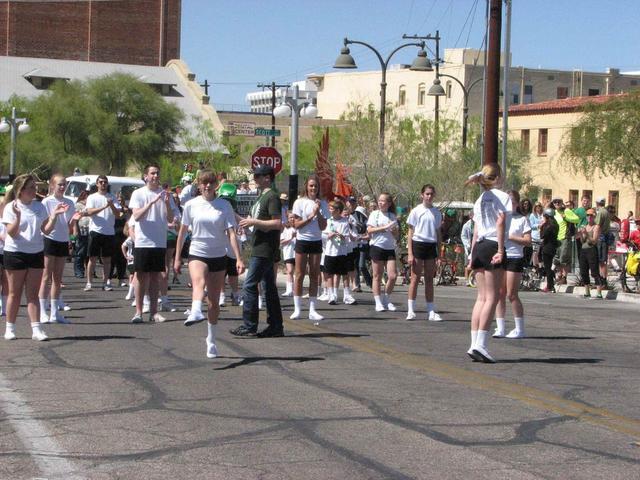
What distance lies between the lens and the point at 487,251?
11773mm

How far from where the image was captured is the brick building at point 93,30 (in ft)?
309

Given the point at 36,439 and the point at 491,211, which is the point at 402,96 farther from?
the point at 36,439

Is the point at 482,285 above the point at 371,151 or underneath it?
underneath

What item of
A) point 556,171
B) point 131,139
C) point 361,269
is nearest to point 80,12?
point 131,139

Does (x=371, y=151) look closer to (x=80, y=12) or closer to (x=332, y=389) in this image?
(x=332, y=389)

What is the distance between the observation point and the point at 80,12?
315 feet

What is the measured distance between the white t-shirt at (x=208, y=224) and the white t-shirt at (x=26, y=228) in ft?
6.21

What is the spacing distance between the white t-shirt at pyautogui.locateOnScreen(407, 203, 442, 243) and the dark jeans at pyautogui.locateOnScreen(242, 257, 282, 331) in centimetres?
301

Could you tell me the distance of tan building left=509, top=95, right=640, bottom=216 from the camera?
6044cm

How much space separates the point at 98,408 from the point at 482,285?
14.2ft

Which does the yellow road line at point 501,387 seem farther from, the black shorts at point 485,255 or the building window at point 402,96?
the building window at point 402,96

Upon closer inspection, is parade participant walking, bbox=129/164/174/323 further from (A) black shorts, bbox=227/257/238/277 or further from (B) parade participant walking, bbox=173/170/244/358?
(B) parade participant walking, bbox=173/170/244/358

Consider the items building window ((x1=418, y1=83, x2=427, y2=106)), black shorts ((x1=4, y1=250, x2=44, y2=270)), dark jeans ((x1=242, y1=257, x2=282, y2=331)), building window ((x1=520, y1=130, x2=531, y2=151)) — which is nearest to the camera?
black shorts ((x1=4, y1=250, x2=44, y2=270))

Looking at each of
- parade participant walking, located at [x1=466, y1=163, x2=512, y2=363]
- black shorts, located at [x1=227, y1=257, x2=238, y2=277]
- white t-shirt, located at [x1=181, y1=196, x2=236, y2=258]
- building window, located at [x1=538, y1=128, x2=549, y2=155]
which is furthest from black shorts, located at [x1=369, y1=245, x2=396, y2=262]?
building window, located at [x1=538, y1=128, x2=549, y2=155]
